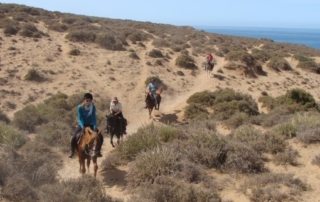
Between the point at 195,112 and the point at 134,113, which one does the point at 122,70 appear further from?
the point at 195,112

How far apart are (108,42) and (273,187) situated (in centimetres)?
3154

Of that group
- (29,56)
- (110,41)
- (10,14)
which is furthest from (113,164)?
(10,14)

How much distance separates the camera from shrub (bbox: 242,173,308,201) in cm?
1039

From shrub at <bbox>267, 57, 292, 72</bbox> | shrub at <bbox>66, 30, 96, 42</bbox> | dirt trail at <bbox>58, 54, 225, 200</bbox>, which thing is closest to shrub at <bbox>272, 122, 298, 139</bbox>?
dirt trail at <bbox>58, 54, 225, 200</bbox>

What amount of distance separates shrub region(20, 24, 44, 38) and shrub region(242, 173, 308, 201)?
31.8m

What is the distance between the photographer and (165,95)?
30625 mm

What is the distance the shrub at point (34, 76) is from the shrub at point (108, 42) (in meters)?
11.3

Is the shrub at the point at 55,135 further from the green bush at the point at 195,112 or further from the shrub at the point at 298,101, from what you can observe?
the shrub at the point at 298,101

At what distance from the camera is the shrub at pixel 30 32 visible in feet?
128

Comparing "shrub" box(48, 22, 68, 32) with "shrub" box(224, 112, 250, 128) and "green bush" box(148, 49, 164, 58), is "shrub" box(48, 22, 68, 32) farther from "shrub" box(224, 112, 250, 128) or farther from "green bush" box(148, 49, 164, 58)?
"shrub" box(224, 112, 250, 128)

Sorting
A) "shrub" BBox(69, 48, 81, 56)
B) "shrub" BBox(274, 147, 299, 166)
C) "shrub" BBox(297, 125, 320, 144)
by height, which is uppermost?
"shrub" BBox(297, 125, 320, 144)

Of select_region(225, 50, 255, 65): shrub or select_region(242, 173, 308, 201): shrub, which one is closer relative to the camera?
select_region(242, 173, 308, 201): shrub

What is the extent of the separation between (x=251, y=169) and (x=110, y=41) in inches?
1191

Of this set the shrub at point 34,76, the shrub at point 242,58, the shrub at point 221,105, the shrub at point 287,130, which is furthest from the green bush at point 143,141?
the shrub at point 242,58
